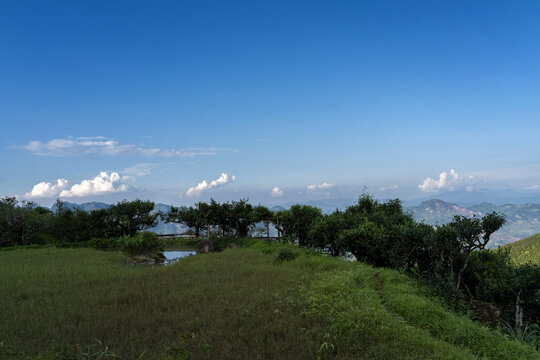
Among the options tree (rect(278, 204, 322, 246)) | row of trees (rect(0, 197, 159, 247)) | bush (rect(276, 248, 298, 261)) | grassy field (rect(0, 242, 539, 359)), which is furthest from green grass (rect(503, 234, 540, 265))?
grassy field (rect(0, 242, 539, 359))

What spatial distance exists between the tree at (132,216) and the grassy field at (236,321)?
27288 millimetres

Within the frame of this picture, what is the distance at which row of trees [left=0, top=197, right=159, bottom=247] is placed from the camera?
33906 mm

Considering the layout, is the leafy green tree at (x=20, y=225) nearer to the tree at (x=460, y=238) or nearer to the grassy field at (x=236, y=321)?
the grassy field at (x=236, y=321)

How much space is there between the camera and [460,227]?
42.4ft

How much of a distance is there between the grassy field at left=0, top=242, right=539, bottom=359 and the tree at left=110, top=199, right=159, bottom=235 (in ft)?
89.5

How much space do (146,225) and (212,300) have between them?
3562 cm

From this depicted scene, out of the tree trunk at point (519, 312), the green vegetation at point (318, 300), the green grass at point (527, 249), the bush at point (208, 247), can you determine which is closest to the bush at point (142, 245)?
the green vegetation at point (318, 300)

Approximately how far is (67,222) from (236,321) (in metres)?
37.2

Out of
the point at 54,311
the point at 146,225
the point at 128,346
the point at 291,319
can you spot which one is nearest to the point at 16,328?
the point at 54,311

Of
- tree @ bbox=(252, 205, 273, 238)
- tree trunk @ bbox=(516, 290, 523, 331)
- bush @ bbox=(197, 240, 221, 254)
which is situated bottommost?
tree trunk @ bbox=(516, 290, 523, 331)

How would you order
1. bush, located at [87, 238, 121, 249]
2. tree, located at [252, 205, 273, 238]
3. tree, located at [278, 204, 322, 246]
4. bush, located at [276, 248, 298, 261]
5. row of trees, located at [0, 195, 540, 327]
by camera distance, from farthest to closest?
1. tree, located at [252, 205, 273, 238]
2. bush, located at [87, 238, 121, 249]
3. tree, located at [278, 204, 322, 246]
4. bush, located at [276, 248, 298, 261]
5. row of trees, located at [0, 195, 540, 327]

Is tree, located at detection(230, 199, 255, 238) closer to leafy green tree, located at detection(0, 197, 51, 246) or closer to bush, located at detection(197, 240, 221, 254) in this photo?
bush, located at detection(197, 240, 221, 254)

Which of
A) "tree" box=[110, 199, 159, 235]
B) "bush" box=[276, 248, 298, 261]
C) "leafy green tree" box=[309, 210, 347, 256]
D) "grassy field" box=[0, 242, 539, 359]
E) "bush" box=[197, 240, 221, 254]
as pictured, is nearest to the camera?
"grassy field" box=[0, 242, 539, 359]

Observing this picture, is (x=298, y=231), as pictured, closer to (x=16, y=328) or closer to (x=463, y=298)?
(x=463, y=298)
